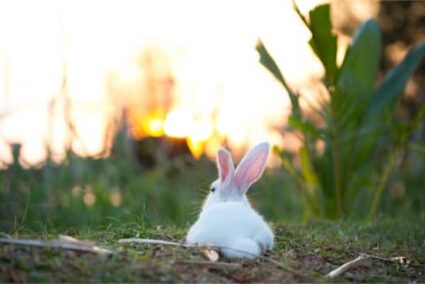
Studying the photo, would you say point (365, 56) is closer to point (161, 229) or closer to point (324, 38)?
point (324, 38)

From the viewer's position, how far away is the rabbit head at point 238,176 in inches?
198

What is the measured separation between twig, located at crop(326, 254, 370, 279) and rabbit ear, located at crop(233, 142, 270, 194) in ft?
2.51

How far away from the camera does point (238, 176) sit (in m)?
5.05

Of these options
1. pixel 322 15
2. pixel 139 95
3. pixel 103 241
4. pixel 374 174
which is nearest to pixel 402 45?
pixel 139 95

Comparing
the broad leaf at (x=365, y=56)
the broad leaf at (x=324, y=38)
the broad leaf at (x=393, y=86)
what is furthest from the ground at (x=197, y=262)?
the broad leaf at (x=365, y=56)

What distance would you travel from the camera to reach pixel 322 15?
23.0ft

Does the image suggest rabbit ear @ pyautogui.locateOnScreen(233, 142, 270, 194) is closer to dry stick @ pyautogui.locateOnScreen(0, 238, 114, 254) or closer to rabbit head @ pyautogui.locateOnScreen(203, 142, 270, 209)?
rabbit head @ pyautogui.locateOnScreen(203, 142, 270, 209)

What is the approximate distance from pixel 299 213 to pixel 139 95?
5.66 meters

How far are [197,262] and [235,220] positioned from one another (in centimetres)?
48

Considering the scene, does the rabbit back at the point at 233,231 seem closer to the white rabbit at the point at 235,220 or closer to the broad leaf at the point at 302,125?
the white rabbit at the point at 235,220

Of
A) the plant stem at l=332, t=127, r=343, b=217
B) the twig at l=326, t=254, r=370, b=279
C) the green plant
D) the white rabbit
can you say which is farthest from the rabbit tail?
the plant stem at l=332, t=127, r=343, b=217

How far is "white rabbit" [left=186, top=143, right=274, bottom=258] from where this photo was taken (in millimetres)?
4320

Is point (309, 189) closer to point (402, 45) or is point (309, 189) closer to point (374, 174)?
point (374, 174)

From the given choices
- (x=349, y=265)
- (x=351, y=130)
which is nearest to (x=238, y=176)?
(x=349, y=265)
